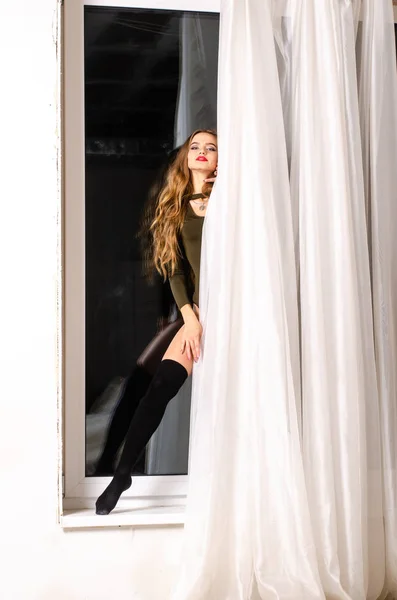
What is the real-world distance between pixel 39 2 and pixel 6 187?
1.73 ft

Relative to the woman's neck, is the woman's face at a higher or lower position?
higher

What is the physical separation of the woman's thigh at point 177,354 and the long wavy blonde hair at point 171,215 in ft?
0.59

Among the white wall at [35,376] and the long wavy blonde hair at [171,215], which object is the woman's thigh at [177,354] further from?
the white wall at [35,376]

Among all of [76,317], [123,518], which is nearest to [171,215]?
[76,317]

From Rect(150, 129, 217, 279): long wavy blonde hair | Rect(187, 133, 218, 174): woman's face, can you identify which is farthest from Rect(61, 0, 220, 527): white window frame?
Rect(187, 133, 218, 174): woman's face

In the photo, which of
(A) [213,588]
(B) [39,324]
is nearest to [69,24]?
(B) [39,324]

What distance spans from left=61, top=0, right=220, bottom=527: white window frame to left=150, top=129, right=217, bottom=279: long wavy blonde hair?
0.70ft

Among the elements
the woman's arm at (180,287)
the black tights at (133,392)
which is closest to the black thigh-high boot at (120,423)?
the black tights at (133,392)

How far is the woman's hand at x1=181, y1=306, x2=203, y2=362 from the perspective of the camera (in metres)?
1.90

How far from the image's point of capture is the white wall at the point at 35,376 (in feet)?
6.02

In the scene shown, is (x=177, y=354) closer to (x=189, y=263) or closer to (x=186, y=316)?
(x=186, y=316)

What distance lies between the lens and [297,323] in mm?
1820

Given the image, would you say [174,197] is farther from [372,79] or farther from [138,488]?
[138,488]

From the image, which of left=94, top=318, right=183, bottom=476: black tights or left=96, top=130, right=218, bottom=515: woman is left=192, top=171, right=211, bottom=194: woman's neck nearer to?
left=96, top=130, right=218, bottom=515: woman
